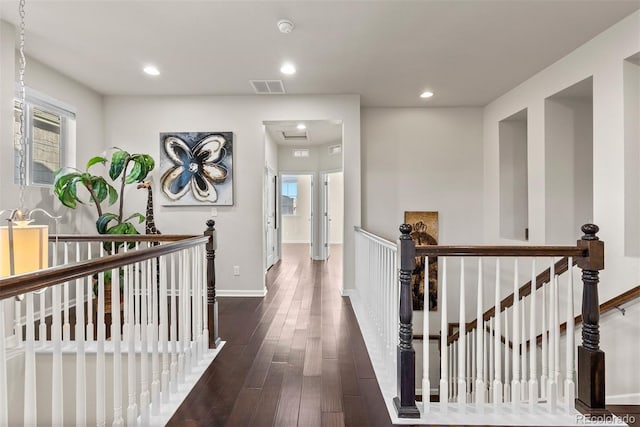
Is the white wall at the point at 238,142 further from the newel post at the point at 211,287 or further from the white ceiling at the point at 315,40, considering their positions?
the newel post at the point at 211,287

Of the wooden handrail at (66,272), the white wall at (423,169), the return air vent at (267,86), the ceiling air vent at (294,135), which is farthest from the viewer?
the ceiling air vent at (294,135)

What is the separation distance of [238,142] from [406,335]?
3.52 meters

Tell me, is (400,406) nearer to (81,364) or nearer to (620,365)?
(81,364)

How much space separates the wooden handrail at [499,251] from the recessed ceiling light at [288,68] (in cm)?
264

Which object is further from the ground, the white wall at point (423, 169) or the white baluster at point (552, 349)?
the white wall at point (423, 169)

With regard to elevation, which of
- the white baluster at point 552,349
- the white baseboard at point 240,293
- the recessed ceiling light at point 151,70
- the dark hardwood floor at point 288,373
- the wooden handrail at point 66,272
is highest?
the recessed ceiling light at point 151,70

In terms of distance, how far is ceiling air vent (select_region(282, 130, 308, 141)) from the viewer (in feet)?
20.1

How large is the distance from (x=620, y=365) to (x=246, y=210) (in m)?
4.18

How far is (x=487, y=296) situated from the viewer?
4977 mm

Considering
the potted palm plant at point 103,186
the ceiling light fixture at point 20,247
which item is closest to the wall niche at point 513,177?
the potted palm plant at point 103,186

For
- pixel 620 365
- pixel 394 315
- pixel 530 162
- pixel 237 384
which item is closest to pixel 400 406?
pixel 394 315

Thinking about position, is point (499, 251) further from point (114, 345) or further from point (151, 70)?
point (151, 70)

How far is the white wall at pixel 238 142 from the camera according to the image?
4480 millimetres

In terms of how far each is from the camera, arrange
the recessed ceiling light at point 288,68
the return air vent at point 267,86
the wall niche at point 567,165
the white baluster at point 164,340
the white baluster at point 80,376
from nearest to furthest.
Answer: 1. the white baluster at point 80,376
2. the white baluster at point 164,340
3. the recessed ceiling light at point 288,68
4. the wall niche at point 567,165
5. the return air vent at point 267,86
